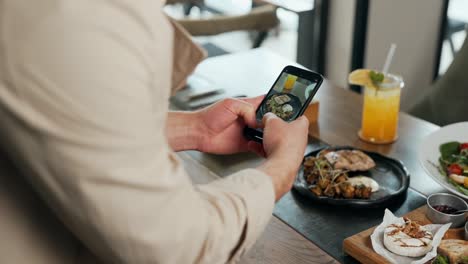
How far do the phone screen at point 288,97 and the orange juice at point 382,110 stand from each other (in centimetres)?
42

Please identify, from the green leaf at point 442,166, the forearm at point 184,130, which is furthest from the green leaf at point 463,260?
the forearm at point 184,130

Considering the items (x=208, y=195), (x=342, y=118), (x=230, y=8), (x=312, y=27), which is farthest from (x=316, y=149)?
(x=230, y=8)

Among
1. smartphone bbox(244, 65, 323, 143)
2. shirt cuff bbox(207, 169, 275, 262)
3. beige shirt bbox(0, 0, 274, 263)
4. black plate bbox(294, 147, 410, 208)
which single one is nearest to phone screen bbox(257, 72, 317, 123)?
smartphone bbox(244, 65, 323, 143)

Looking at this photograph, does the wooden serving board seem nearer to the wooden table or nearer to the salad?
the wooden table

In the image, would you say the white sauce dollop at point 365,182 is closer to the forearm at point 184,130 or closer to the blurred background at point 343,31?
the forearm at point 184,130

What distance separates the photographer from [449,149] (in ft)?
5.07

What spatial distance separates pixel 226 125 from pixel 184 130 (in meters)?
0.08

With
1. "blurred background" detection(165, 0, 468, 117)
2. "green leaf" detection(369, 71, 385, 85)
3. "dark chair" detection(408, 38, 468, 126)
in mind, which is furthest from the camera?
"blurred background" detection(165, 0, 468, 117)

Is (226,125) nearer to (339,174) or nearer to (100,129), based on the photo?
(339,174)

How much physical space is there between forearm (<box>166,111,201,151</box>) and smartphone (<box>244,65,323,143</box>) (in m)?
0.10

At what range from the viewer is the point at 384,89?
163 cm

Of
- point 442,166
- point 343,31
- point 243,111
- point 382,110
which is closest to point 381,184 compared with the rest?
point 442,166

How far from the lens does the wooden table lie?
1.24 m

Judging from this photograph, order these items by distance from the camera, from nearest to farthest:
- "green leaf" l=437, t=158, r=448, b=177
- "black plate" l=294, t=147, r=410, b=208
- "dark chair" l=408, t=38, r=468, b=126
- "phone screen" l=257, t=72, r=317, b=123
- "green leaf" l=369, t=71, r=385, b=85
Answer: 1. "phone screen" l=257, t=72, r=317, b=123
2. "black plate" l=294, t=147, r=410, b=208
3. "green leaf" l=437, t=158, r=448, b=177
4. "green leaf" l=369, t=71, r=385, b=85
5. "dark chair" l=408, t=38, r=468, b=126
